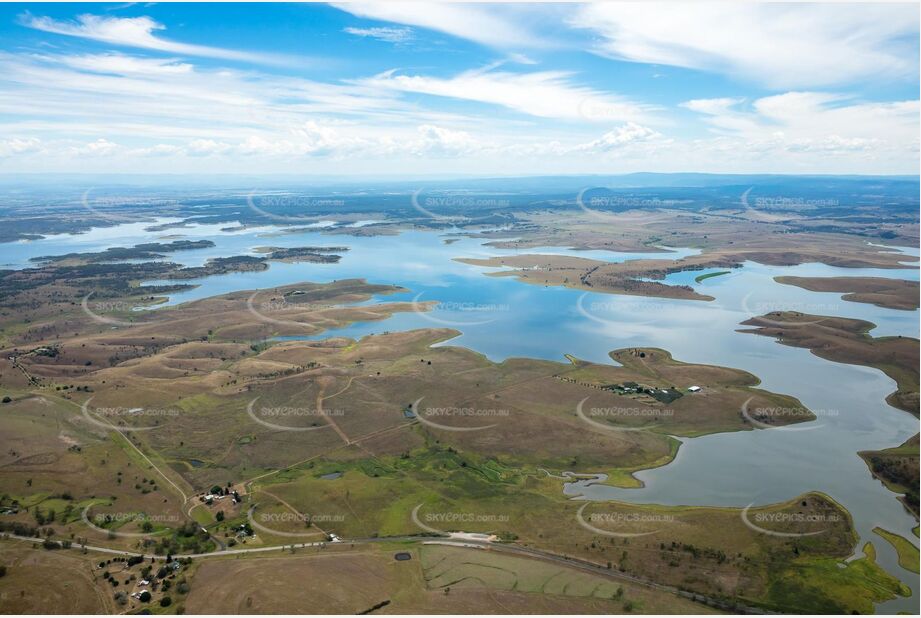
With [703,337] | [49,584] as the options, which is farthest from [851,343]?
[49,584]


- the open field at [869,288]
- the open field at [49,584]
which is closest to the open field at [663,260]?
the open field at [869,288]

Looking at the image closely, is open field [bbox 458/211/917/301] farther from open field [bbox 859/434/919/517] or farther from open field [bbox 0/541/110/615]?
open field [bbox 0/541/110/615]

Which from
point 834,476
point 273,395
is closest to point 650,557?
point 834,476

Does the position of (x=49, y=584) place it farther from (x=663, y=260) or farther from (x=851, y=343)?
(x=663, y=260)

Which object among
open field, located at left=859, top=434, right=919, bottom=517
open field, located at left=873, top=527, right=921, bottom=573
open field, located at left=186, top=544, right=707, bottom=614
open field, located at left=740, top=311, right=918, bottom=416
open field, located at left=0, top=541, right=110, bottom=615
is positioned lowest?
open field, located at left=0, top=541, right=110, bottom=615

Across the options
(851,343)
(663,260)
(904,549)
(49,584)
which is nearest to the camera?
(49,584)

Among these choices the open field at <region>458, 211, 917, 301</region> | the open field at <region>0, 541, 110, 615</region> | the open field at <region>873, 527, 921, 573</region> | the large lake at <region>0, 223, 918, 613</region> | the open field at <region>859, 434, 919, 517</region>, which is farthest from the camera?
the open field at <region>458, 211, 917, 301</region>

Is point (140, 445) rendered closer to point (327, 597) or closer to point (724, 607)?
point (327, 597)

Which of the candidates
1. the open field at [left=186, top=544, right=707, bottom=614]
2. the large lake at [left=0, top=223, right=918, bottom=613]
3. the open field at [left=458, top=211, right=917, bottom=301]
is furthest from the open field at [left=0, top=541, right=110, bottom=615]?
the open field at [left=458, top=211, right=917, bottom=301]
